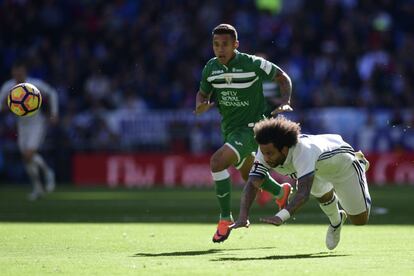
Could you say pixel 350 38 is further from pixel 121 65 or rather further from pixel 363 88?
pixel 121 65

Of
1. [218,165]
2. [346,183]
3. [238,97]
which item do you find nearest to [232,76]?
[238,97]

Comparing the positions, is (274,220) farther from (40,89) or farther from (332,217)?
(40,89)

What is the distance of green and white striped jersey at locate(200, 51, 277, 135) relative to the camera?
42.1 ft

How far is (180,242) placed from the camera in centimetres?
1203

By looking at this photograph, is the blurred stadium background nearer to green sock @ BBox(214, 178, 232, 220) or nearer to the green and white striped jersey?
the green and white striped jersey

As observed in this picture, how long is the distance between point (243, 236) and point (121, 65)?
1788cm

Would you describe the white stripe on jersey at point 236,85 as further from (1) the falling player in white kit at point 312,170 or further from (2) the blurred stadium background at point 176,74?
(2) the blurred stadium background at point 176,74

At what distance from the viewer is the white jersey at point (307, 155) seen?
1012 centimetres

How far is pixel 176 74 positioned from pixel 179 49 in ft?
3.66

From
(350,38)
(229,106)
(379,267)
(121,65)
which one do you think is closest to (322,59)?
(350,38)

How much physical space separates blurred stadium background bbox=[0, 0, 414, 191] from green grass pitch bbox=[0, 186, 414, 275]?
7.29 metres

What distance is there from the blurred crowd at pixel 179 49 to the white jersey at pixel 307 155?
16.5 meters

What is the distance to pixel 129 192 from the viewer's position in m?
23.9

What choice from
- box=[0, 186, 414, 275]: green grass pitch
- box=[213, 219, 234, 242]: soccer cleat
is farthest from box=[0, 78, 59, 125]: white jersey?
box=[213, 219, 234, 242]: soccer cleat
